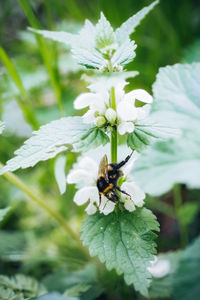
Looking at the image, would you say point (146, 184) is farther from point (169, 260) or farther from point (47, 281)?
point (47, 281)

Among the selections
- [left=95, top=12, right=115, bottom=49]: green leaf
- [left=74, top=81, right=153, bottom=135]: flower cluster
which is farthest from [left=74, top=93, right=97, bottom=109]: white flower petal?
[left=95, top=12, right=115, bottom=49]: green leaf

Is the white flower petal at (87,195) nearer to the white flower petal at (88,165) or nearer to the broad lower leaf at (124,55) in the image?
the white flower petal at (88,165)

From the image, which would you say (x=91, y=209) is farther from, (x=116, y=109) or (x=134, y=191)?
(x=116, y=109)

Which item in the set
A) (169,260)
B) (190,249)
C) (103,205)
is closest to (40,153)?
(103,205)

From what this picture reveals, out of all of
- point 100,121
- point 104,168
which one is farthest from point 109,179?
point 100,121

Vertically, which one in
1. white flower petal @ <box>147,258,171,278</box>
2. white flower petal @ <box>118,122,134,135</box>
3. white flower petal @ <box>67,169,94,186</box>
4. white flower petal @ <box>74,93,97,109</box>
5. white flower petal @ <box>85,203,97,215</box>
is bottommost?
white flower petal @ <box>147,258,171,278</box>

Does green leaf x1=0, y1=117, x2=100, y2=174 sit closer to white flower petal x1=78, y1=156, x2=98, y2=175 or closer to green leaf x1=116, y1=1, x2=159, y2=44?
white flower petal x1=78, y1=156, x2=98, y2=175

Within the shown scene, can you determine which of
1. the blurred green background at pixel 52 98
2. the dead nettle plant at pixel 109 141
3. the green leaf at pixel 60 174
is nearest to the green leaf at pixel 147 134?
the dead nettle plant at pixel 109 141
